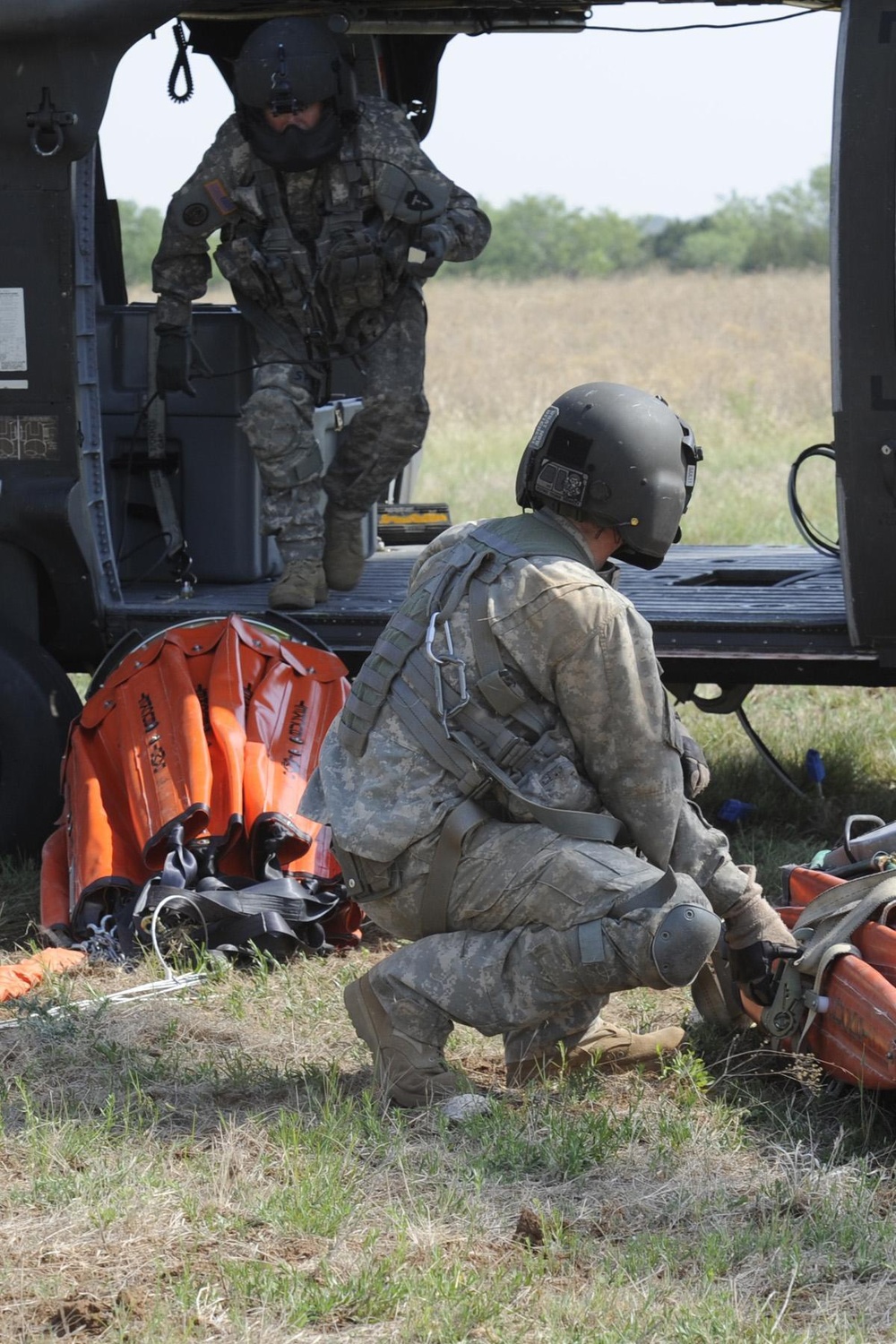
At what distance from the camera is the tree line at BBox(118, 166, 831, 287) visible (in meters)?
42.6

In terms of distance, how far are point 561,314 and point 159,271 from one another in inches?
1000

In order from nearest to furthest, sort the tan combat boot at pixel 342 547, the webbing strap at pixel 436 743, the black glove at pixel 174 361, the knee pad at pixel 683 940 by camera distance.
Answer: the knee pad at pixel 683 940, the webbing strap at pixel 436 743, the black glove at pixel 174 361, the tan combat boot at pixel 342 547

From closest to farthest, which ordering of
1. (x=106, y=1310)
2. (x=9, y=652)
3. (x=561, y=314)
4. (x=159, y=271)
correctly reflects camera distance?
1. (x=106, y=1310)
2. (x=9, y=652)
3. (x=159, y=271)
4. (x=561, y=314)

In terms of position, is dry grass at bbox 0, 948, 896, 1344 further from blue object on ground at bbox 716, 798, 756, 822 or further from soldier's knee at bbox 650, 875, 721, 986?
blue object on ground at bbox 716, 798, 756, 822

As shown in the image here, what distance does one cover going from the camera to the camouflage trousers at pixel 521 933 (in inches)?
139

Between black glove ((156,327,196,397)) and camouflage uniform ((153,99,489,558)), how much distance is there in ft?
0.14

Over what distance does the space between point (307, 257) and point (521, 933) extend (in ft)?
10.3

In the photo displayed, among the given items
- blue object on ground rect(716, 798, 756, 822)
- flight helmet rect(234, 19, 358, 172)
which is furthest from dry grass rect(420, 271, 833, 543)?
flight helmet rect(234, 19, 358, 172)

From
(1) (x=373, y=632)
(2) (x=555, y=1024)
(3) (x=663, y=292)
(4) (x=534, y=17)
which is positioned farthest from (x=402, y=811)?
(3) (x=663, y=292)

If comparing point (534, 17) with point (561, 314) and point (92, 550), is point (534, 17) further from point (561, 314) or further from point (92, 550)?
point (561, 314)

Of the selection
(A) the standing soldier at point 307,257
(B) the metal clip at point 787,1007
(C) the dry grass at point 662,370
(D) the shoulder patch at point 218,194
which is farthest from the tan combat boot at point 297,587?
(C) the dry grass at point 662,370

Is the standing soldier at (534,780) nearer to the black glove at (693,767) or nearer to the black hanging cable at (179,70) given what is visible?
the black glove at (693,767)

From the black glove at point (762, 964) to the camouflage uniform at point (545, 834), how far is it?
11cm

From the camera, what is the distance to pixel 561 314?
30.8 meters
